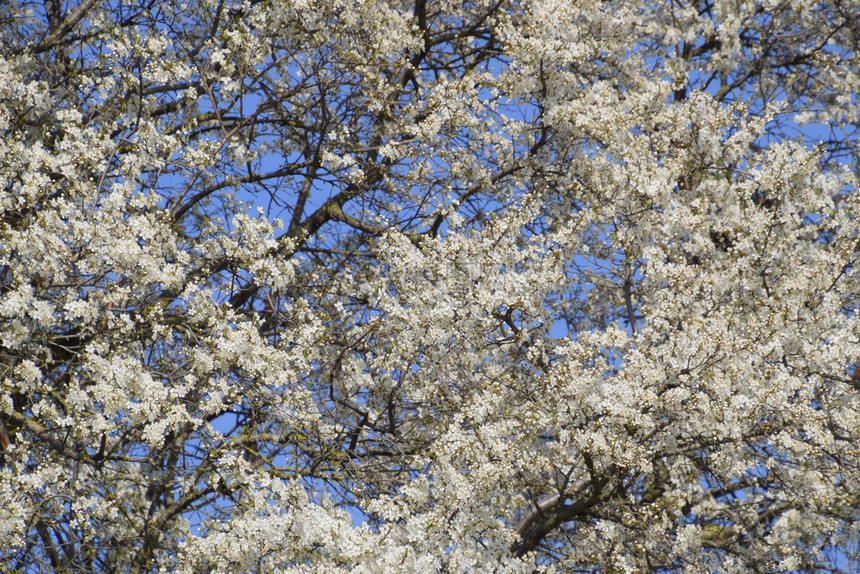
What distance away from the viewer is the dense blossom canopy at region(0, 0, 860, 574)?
20.0ft

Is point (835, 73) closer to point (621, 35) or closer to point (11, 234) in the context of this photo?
point (621, 35)

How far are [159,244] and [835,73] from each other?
933 centimetres

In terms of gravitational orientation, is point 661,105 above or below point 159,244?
above

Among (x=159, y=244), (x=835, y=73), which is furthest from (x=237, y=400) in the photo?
(x=835, y=73)

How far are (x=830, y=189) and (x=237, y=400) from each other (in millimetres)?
6174

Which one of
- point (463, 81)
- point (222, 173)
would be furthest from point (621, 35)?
point (222, 173)

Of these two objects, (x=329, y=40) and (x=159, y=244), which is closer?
(x=159, y=244)

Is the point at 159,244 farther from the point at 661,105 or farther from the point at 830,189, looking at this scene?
the point at 830,189

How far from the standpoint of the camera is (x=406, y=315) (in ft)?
22.7

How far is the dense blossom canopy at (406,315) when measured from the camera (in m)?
6.10

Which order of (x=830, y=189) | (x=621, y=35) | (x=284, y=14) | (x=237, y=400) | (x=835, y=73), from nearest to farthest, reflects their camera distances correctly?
→ (x=237, y=400), (x=284, y=14), (x=830, y=189), (x=621, y=35), (x=835, y=73)

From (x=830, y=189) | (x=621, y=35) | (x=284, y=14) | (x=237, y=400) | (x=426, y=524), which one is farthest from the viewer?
(x=621, y=35)

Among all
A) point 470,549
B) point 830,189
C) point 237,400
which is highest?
point 830,189

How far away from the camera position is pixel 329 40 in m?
8.19
